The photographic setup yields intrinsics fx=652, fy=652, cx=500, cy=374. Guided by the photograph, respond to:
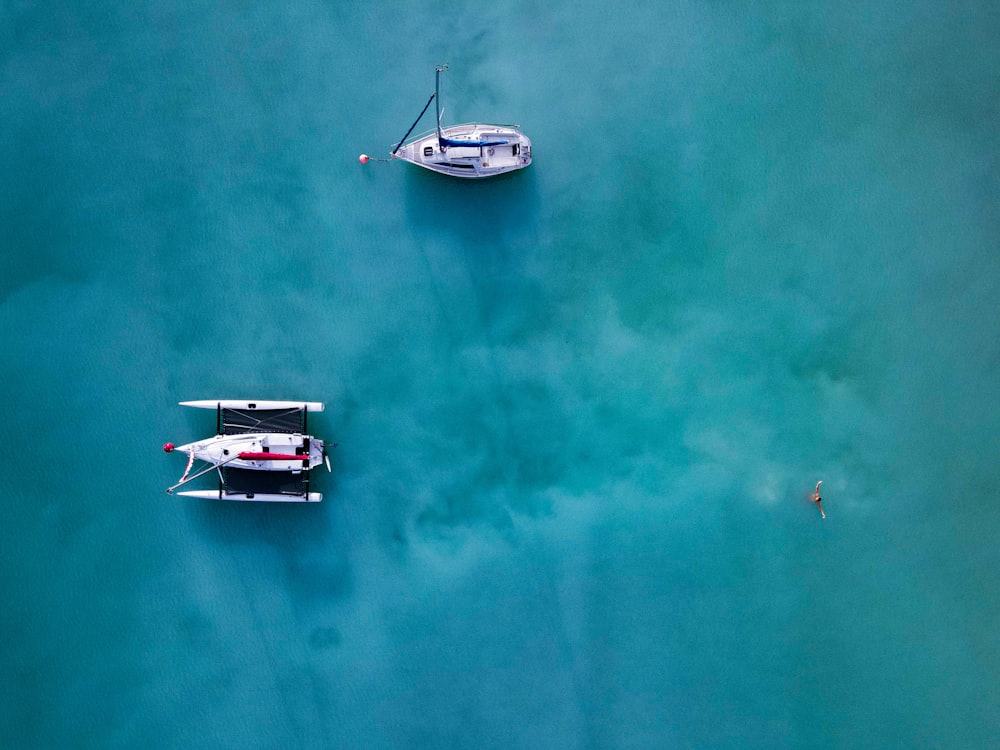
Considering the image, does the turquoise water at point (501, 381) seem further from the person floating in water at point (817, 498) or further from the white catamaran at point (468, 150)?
the white catamaran at point (468, 150)

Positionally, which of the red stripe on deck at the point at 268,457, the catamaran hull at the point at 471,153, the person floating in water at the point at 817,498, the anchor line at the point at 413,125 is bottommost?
the person floating in water at the point at 817,498

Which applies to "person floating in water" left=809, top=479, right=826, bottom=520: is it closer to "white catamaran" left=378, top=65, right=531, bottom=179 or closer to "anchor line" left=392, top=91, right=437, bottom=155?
"white catamaran" left=378, top=65, right=531, bottom=179

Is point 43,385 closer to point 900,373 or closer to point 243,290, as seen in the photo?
point 243,290

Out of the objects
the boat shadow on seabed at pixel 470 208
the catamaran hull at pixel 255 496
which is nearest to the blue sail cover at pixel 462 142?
the boat shadow on seabed at pixel 470 208

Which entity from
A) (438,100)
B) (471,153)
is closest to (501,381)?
(471,153)

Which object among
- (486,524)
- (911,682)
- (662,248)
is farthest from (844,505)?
(486,524)

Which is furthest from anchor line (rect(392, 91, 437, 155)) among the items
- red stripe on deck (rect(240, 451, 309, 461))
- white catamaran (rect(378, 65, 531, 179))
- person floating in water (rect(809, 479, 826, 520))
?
person floating in water (rect(809, 479, 826, 520))

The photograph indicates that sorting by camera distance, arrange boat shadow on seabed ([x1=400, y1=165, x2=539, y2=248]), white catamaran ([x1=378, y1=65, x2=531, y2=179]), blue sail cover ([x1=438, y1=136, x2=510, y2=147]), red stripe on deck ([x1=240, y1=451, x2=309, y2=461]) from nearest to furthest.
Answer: red stripe on deck ([x1=240, y1=451, x2=309, y2=461]), blue sail cover ([x1=438, y1=136, x2=510, y2=147]), white catamaran ([x1=378, y1=65, x2=531, y2=179]), boat shadow on seabed ([x1=400, y1=165, x2=539, y2=248])
